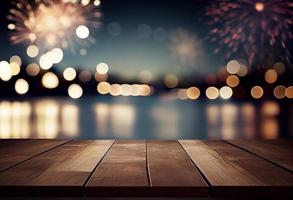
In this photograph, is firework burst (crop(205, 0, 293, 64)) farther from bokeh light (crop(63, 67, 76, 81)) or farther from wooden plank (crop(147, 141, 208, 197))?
bokeh light (crop(63, 67, 76, 81))

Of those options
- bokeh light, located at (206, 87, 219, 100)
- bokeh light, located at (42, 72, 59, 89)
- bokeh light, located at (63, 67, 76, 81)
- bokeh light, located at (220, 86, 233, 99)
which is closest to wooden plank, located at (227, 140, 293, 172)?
bokeh light, located at (42, 72, 59, 89)

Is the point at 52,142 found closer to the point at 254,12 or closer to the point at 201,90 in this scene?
the point at 254,12

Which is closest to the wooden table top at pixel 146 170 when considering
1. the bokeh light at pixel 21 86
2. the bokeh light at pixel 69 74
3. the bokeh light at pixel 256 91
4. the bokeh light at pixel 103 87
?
the bokeh light at pixel 21 86

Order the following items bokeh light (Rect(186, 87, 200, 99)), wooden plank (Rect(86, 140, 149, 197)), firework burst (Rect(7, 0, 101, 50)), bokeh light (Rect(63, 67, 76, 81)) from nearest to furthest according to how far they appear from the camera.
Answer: wooden plank (Rect(86, 140, 149, 197))
firework burst (Rect(7, 0, 101, 50))
bokeh light (Rect(63, 67, 76, 81))
bokeh light (Rect(186, 87, 200, 99))

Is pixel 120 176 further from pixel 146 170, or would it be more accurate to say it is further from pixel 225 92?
pixel 225 92

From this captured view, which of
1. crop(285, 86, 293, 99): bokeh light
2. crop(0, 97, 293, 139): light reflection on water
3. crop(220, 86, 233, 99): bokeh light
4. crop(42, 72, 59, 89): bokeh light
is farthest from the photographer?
crop(220, 86, 233, 99): bokeh light
